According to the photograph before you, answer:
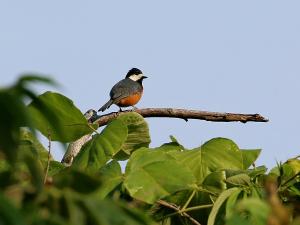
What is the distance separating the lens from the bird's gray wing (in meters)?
17.3

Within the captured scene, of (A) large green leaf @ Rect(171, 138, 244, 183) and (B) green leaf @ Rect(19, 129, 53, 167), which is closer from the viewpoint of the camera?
(B) green leaf @ Rect(19, 129, 53, 167)

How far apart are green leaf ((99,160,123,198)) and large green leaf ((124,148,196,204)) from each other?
0.04m

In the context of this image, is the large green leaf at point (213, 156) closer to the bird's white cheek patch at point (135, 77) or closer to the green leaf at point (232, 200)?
the green leaf at point (232, 200)

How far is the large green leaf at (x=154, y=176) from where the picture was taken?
343cm

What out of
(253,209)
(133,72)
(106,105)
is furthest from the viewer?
(133,72)

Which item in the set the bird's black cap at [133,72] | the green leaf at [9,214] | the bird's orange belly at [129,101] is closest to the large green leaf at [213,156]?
the green leaf at [9,214]

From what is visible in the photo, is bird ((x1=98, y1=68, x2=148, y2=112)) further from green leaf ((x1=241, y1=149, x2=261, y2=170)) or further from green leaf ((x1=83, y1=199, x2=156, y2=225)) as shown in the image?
green leaf ((x1=83, y1=199, x2=156, y2=225))

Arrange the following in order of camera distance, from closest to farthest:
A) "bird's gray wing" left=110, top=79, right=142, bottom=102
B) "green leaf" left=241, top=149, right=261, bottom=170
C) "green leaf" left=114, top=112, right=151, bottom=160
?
"green leaf" left=241, top=149, right=261, bottom=170, "green leaf" left=114, top=112, right=151, bottom=160, "bird's gray wing" left=110, top=79, right=142, bottom=102

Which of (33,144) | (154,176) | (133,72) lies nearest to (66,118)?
(33,144)

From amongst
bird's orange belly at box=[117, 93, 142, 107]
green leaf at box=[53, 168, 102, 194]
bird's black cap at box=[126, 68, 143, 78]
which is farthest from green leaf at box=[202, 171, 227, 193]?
bird's black cap at box=[126, 68, 143, 78]

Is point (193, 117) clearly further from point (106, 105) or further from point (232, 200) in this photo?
point (106, 105)

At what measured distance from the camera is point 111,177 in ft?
11.7

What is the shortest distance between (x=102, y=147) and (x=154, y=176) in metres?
0.52

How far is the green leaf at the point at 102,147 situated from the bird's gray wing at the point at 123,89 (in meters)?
13.1
